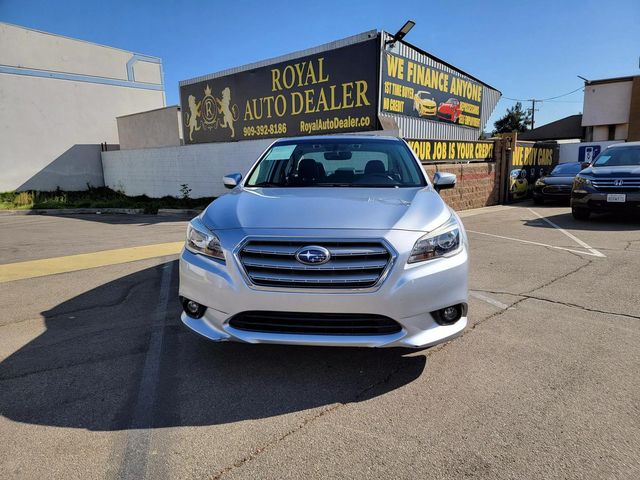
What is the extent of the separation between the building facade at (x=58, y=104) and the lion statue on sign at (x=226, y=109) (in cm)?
817

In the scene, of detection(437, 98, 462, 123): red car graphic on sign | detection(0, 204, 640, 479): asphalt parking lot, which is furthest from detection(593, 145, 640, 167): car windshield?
detection(437, 98, 462, 123): red car graphic on sign

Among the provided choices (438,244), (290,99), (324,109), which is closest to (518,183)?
(324,109)

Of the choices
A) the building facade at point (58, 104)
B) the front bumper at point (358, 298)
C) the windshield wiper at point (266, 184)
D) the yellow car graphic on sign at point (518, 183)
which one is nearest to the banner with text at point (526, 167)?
the yellow car graphic on sign at point (518, 183)

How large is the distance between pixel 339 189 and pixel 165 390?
6.70ft

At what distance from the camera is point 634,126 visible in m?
26.0

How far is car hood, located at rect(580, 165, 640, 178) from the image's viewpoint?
29.7 feet

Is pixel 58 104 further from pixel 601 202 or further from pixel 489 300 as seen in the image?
pixel 489 300

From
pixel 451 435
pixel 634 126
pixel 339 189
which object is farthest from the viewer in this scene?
pixel 634 126

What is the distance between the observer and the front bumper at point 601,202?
9016 mm

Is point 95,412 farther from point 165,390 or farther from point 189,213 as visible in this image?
point 189,213

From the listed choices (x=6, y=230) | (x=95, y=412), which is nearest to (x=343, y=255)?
(x=95, y=412)

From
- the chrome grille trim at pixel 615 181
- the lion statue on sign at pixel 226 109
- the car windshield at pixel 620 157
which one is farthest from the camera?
the lion statue on sign at pixel 226 109

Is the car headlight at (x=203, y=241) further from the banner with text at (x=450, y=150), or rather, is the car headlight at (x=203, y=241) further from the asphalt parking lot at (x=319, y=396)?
the banner with text at (x=450, y=150)

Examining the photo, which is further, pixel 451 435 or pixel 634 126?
pixel 634 126
